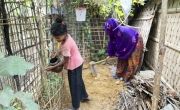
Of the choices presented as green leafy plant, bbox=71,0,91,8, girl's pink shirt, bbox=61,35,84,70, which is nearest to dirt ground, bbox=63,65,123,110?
girl's pink shirt, bbox=61,35,84,70

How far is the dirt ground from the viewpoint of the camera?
515cm

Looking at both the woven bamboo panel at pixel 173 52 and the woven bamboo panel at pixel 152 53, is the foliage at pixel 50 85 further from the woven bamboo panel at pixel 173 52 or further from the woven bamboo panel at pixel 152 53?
the woven bamboo panel at pixel 152 53

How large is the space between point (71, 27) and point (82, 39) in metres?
0.53

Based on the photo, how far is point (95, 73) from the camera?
23.3ft

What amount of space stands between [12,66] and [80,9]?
642cm

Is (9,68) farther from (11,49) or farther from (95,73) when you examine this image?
(95,73)

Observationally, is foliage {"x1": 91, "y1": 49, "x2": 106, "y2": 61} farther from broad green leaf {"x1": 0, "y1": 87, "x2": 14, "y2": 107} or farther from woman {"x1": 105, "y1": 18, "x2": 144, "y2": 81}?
broad green leaf {"x1": 0, "y1": 87, "x2": 14, "y2": 107}

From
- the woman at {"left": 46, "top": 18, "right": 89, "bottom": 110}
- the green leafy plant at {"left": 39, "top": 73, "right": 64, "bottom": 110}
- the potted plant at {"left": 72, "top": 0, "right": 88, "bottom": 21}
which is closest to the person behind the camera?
the green leafy plant at {"left": 39, "top": 73, "right": 64, "bottom": 110}

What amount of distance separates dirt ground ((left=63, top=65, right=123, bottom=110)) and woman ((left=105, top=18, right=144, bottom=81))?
1.54 feet

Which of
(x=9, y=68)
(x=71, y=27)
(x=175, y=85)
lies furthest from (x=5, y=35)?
(x=71, y=27)

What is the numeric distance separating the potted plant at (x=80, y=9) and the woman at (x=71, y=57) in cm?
321

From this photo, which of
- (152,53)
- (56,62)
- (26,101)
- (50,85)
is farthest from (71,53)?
(152,53)

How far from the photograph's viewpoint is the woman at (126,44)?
6363 mm

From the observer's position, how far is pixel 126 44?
642cm
